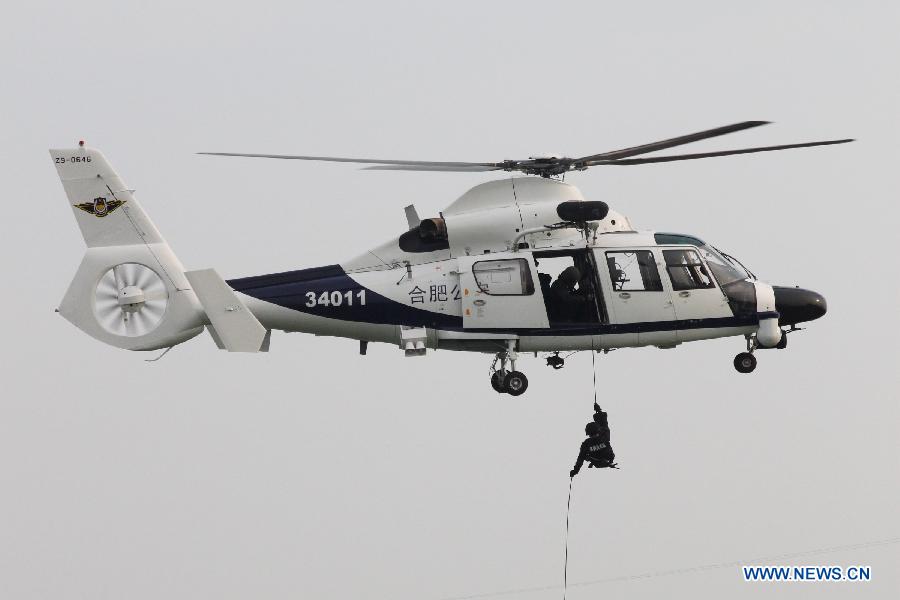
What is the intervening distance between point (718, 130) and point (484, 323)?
4076 millimetres

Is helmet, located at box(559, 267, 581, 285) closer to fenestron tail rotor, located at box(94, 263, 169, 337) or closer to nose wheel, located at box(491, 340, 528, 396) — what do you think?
nose wheel, located at box(491, 340, 528, 396)

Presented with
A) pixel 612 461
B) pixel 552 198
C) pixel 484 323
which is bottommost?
pixel 612 461

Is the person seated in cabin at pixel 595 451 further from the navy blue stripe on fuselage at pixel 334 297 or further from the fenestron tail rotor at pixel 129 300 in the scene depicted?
the fenestron tail rotor at pixel 129 300

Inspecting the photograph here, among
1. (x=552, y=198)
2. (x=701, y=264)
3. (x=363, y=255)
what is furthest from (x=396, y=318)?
(x=701, y=264)

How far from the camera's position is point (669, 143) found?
2577cm

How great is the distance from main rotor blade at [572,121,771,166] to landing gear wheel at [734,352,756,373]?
332 centimetres

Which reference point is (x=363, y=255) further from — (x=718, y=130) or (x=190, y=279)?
(x=718, y=130)

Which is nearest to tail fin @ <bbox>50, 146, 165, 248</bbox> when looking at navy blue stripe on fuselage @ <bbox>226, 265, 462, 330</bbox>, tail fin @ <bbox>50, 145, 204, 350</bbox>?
tail fin @ <bbox>50, 145, 204, 350</bbox>

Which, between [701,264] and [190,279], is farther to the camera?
[701,264]

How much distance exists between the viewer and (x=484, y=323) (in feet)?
84.8

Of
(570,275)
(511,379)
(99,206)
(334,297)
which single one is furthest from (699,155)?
(99,206)

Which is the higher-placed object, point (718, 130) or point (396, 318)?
point (718, 130)

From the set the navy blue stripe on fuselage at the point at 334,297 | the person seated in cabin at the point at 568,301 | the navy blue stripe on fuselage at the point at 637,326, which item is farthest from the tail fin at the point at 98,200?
the person seated in cabin at the point at 568,301

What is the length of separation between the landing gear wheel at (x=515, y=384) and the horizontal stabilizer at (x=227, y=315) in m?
3.46
